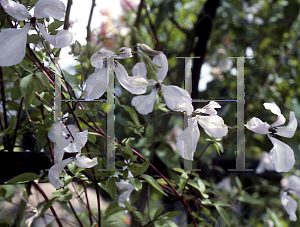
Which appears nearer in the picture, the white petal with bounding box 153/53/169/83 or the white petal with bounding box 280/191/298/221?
the white petal with bounding box 153/53/169/83

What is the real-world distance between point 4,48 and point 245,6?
0.85 m

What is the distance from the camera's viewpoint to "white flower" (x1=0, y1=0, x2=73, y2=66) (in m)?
0.23

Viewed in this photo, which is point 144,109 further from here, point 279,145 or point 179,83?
point 179,83

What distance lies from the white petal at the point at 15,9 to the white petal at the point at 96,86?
80 mm

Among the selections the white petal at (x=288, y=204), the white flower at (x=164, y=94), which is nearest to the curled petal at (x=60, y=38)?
the white flower at (x=164, y=94)

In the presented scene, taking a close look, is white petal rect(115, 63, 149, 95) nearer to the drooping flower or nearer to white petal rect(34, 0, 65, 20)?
white petal rect(34, 0, 65, 20)

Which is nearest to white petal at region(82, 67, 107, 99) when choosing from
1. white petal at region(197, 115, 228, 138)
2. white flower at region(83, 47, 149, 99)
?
white flower at region(83, 47, 149, 99)

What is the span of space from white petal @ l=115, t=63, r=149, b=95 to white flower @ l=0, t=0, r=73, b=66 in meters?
0.06

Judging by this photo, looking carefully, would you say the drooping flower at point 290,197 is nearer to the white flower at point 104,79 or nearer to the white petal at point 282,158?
the white petal at point 282,158

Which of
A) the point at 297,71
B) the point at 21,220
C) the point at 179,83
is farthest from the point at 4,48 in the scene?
the point at 297,71

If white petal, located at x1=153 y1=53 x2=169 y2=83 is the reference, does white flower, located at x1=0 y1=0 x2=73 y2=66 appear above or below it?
above

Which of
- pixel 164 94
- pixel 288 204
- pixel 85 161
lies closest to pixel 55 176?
pixel 85 161

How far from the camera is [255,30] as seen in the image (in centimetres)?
86

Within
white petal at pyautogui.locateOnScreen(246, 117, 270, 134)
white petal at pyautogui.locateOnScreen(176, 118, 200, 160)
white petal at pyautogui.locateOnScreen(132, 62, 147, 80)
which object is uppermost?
white petal at pyautogui.locateOnScreen(132, 62, 147, 80)
